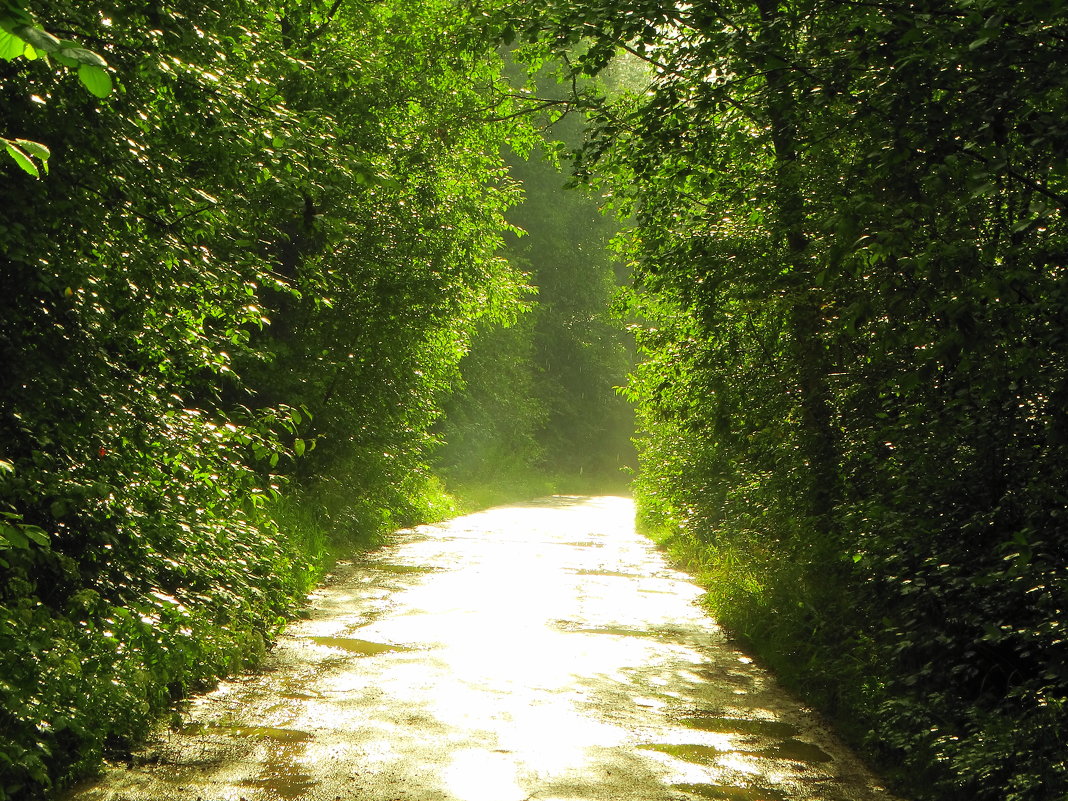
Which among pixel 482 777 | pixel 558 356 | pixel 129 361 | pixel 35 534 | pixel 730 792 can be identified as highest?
pixel 129 361

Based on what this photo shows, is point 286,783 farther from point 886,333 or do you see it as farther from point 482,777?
point 886,333

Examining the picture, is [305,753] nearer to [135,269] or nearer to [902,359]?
[135,269]

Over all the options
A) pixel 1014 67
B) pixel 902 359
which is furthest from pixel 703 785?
pixel 1014 67

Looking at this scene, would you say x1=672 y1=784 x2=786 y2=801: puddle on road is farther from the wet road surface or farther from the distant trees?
the distant trees

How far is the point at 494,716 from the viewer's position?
7.48m

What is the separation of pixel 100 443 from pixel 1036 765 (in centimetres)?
598

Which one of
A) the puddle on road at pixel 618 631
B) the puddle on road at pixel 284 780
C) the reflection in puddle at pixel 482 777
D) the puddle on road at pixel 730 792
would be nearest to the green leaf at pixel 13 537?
the puddle on road at pixel 284 780

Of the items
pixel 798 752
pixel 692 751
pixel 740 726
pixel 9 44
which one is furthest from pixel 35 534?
pixel 740 726

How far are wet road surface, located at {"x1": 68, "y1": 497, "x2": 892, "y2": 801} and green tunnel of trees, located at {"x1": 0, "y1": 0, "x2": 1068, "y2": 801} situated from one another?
0.46 metres

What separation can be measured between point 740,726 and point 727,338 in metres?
4.33

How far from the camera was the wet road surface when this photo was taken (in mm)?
5984

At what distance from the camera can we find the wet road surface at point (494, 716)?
19.6 feet

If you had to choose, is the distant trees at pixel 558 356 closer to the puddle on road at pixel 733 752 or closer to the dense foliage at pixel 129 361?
the dense foliage at pixel 129 361

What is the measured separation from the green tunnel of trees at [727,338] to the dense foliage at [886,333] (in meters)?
0.04
